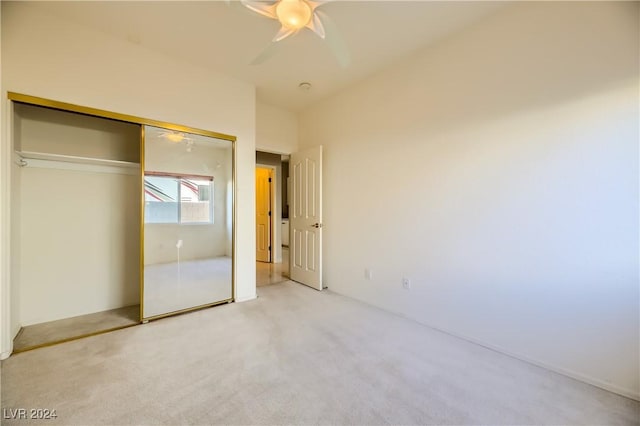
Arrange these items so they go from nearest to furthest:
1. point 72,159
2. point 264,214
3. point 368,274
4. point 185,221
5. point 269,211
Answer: point 72,159
point 185,221
point 368,274
point 269,211
point 264,214

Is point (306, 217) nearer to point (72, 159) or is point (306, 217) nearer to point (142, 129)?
point (142, 129)

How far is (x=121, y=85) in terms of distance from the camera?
2426 millimetres

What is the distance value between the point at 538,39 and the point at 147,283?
13.3 ft

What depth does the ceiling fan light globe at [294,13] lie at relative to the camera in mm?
1584

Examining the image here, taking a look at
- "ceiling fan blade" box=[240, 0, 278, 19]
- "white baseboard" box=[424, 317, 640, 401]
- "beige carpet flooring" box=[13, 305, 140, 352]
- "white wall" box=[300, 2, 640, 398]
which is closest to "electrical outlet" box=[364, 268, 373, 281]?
"white wall" box=[300, 2, 640, 398]

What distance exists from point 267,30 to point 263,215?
12.9 feet

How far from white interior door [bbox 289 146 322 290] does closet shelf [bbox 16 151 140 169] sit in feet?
6.92

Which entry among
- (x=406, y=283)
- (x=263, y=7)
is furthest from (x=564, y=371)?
(x=263, y=7)

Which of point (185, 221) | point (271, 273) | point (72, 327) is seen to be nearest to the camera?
point (72, 327)

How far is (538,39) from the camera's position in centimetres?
187

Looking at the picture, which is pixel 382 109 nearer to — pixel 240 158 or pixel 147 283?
pixel 240 158

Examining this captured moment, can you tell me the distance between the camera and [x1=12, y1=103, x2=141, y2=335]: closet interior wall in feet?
7.73

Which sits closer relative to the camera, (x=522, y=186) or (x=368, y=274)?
(x=522, y=186)

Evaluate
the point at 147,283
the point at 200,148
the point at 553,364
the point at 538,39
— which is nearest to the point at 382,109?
the point at 538,39
